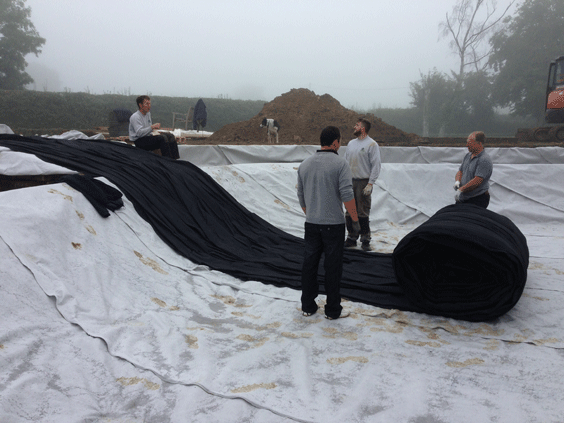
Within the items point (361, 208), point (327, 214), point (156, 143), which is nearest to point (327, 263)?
point (327, 214)

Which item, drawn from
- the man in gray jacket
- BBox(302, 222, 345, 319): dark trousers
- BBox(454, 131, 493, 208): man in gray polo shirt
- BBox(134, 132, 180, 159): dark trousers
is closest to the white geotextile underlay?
BBox(302, 222, 345, 319): dark trousers

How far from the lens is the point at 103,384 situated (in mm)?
2006

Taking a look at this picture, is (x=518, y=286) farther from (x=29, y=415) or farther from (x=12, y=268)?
(x=12, y=268)

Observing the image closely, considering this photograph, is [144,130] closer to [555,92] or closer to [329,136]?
[329,136]

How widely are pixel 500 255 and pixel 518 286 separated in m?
0.27

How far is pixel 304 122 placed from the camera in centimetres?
1430

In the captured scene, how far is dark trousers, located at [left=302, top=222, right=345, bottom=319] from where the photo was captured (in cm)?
293

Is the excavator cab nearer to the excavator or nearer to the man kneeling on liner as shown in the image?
the excavator

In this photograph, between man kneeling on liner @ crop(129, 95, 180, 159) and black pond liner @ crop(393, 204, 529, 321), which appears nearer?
black pond liner @ crop(393, 204, 529, 321)

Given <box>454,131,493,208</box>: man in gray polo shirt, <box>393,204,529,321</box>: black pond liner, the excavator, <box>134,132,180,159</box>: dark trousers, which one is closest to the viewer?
<box>393,204,529,321</box>: black pond liner

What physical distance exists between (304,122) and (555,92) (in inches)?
321

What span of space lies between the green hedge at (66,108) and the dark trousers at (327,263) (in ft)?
46.5

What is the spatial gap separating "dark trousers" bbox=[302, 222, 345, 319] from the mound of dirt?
33.0 ft

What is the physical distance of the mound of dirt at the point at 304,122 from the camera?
13463 millimetres
